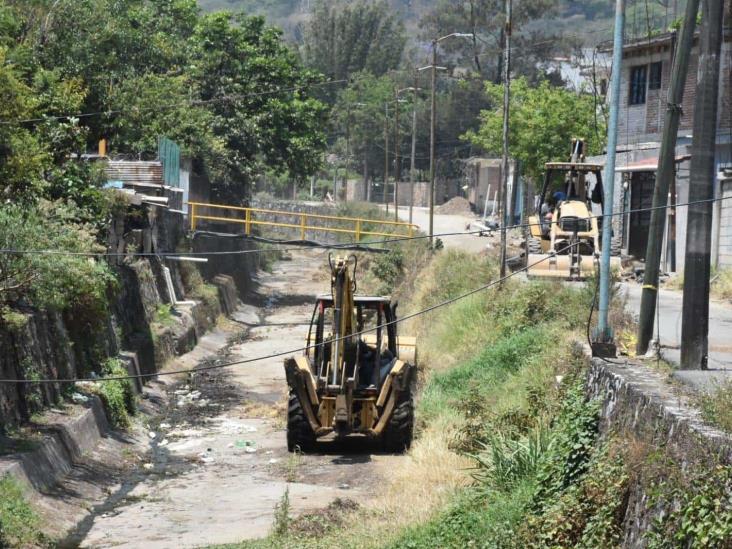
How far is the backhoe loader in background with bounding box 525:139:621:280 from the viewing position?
3250 centimetres

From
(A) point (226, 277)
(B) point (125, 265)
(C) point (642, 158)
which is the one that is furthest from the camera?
(A) point (226, 277)

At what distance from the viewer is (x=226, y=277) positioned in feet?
175

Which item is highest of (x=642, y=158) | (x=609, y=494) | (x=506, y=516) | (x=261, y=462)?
(x=642, y=158)

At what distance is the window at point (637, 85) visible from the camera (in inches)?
1709

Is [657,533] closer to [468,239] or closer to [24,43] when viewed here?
[24,43]

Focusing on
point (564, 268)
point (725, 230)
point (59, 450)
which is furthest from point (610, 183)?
point (725, 230)

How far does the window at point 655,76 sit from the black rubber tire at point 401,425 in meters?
22.8

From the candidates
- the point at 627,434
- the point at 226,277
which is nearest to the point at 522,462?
the point at 627,434

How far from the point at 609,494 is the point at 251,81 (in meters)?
45.0

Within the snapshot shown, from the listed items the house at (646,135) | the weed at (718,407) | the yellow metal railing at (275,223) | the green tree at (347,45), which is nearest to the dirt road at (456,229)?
the yellow metal railing at (275,223)

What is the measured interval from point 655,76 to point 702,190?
28.3 meters

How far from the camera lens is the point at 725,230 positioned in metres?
33.3

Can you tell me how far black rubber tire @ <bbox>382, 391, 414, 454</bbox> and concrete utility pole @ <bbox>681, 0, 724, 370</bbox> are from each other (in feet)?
27.7

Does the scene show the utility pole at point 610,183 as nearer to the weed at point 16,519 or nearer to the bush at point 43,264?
the weed at point 16,519
